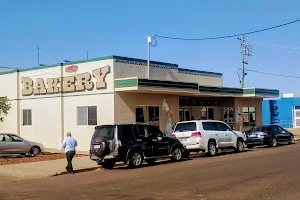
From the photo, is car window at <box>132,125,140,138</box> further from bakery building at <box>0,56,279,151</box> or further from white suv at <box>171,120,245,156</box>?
bakery building at <box>0,56,279,151</box>

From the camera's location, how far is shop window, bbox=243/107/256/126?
3505 centimetres

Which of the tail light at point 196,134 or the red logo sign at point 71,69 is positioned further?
the red logo sign at point 71,69

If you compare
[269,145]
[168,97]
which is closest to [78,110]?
[168,97]

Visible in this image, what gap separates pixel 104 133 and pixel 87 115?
8.43m

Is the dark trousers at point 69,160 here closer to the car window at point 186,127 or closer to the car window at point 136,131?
the car window at point 136,131

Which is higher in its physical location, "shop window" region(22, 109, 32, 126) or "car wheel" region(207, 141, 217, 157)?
"shop window" region(22, 109, 32, 126)

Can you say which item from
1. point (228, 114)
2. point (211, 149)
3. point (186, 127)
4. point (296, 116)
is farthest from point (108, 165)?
point (296, 116)

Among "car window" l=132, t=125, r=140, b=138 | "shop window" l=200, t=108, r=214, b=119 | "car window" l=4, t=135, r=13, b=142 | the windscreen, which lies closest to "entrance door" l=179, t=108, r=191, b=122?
"shop window" l=200, t=108, r=214, b=119

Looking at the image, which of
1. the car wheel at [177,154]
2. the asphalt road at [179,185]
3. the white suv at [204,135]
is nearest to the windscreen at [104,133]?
the asphalt road at [179,185]

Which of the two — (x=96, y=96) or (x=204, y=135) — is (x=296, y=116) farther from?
(x=204, y=135)

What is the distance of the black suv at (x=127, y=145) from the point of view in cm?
1641

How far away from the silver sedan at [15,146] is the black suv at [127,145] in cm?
696

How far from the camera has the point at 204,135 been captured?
801 inches

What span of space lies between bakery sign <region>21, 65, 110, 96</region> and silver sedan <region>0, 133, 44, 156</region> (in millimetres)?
4556
